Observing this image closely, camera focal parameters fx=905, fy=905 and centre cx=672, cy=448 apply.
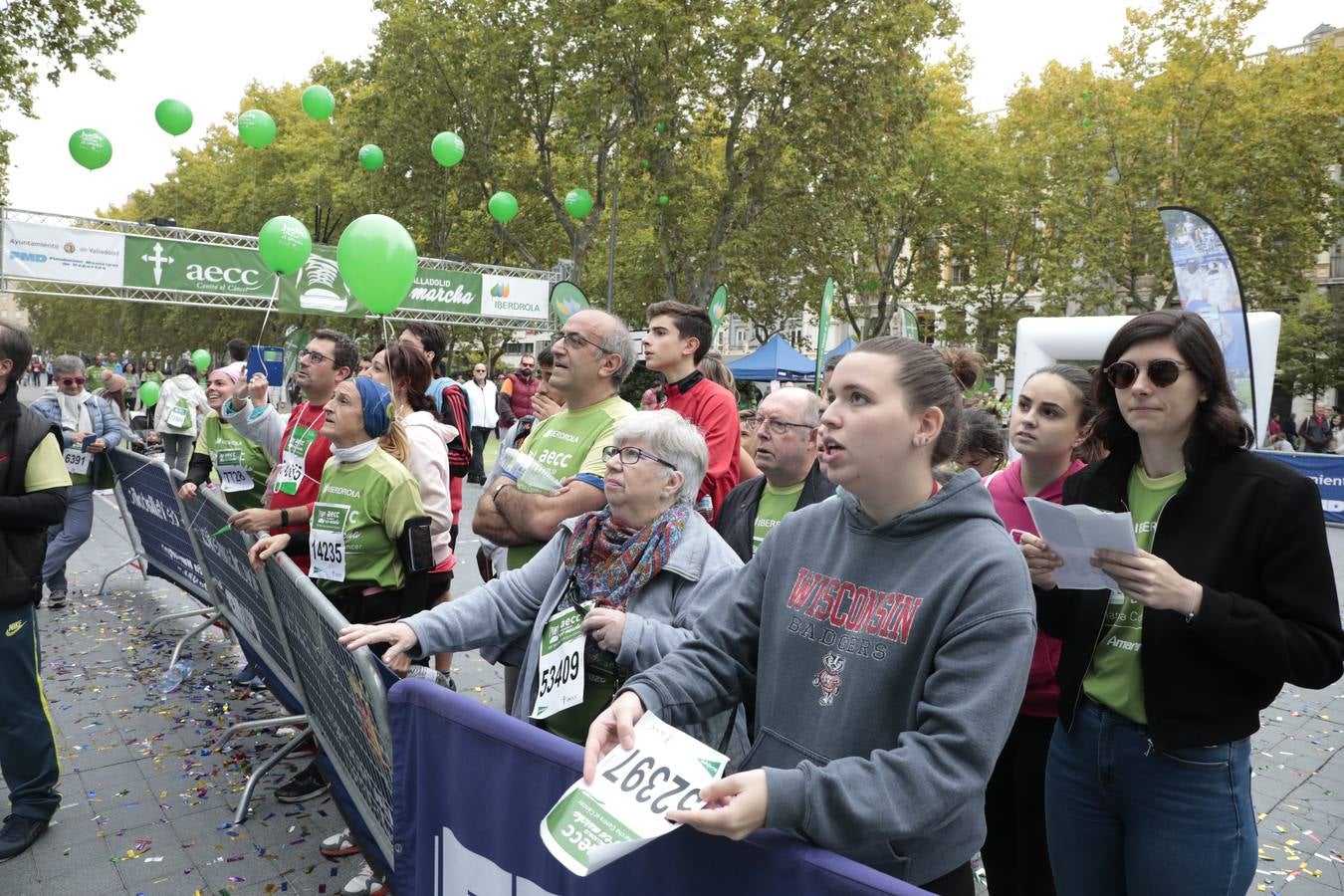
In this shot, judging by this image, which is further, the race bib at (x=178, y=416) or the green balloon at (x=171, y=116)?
the green balloon at (x=171, y=116)

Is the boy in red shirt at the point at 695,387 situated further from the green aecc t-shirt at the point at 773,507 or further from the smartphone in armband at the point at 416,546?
the smartphone in armband at the point at 416,546

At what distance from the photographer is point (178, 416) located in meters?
9.23

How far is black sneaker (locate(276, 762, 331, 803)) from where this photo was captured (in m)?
3.99

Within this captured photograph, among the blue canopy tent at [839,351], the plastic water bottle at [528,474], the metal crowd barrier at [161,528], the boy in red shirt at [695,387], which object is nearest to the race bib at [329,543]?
the plastic water bottle at [528,474]

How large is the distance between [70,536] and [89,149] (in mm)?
9674

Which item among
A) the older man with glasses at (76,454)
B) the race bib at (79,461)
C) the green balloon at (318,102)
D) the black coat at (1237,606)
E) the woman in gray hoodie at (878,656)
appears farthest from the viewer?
the green balloon at (318,102)

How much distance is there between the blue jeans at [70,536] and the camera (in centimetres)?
697

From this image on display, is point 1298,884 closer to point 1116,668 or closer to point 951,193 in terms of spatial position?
point 1116,668

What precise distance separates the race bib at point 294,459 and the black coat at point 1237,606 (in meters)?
3.45

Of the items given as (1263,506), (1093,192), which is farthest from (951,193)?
(1263,506)

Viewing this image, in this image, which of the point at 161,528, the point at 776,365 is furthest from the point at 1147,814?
the point at 776,365

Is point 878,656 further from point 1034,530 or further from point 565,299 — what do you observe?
point 565,299

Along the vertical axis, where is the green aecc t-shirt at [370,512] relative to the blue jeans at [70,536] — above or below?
above

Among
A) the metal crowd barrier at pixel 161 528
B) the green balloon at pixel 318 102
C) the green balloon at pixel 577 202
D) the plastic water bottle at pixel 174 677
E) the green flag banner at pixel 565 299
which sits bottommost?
the plastic water bottle at pixel 174 677
